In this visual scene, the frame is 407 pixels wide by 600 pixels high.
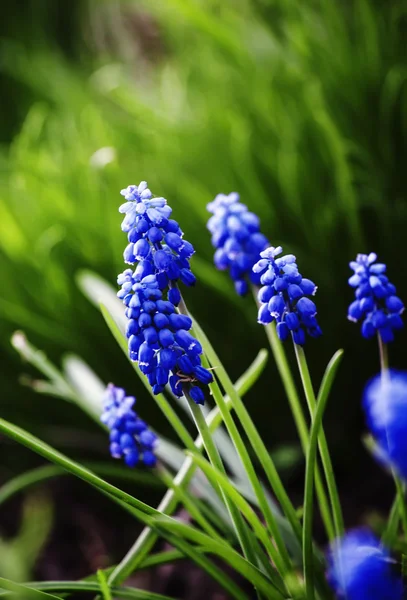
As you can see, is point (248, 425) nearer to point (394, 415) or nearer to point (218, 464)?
point (218, 464)

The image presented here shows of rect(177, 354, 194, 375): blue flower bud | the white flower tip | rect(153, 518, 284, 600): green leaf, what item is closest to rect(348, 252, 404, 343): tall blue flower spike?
rect(177, 354, 194, 375): blue flower bud

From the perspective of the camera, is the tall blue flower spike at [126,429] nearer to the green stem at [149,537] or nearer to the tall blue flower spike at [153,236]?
the green stem at [149,537]

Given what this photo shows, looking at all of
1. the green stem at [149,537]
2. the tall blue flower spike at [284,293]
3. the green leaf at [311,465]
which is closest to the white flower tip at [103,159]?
the green stem at [149,537]

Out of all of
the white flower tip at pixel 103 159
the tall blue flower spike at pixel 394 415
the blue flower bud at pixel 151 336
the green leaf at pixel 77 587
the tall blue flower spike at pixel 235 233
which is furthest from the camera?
the white flower tip at pixel 103 159

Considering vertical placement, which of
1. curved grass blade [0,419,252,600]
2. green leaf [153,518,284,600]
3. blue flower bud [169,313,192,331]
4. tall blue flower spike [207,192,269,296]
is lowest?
curved grass blade [0,419,252,600]

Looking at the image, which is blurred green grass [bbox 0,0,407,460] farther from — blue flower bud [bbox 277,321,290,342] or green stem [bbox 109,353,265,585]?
blue flower bud [bbox 277,321,290,342]

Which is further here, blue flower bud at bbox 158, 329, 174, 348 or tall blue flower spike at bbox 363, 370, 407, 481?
blue flower bud at bbox 158, 329, 174, 348

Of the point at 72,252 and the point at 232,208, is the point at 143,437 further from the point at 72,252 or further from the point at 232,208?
the point at 72,252
